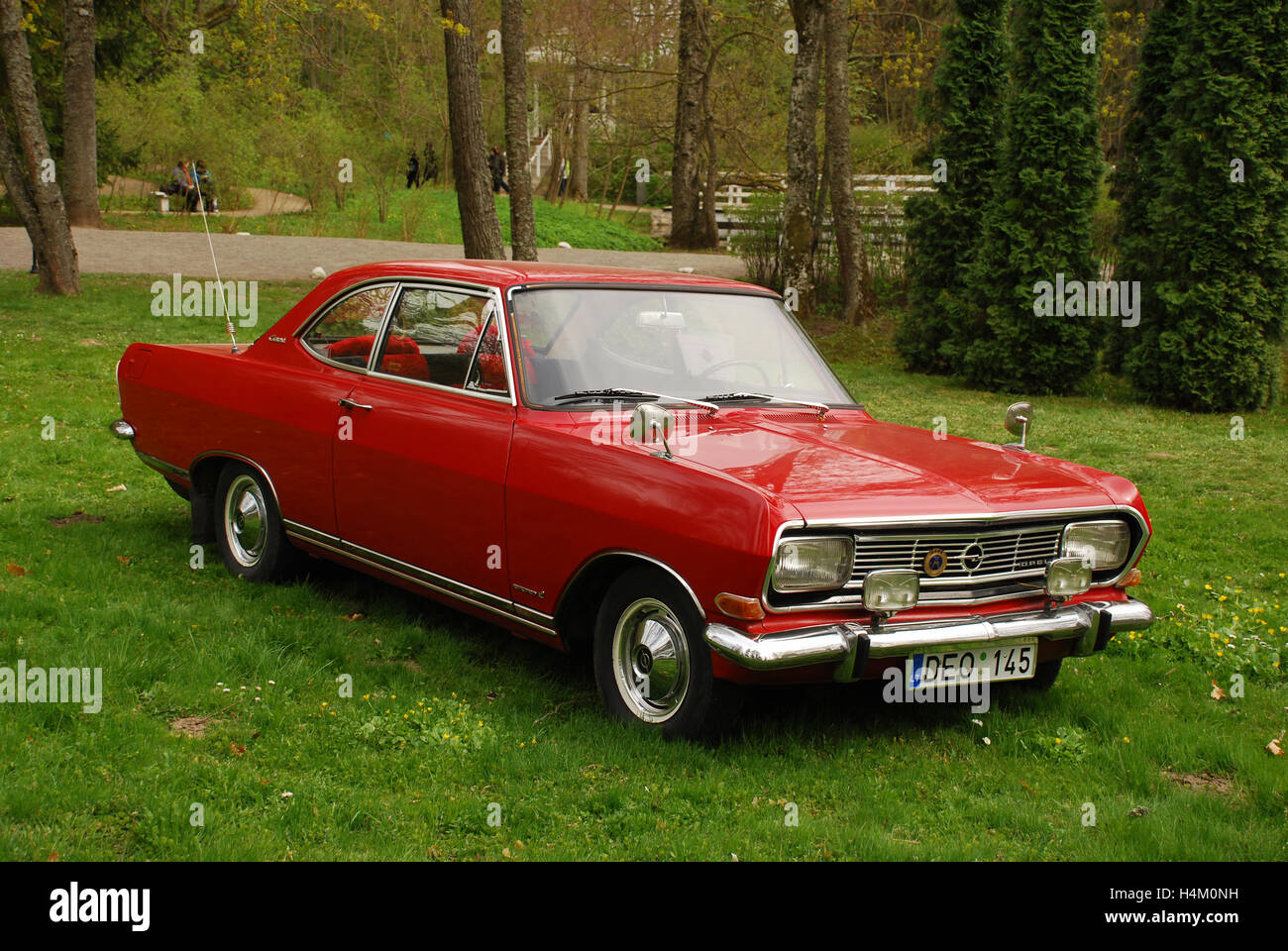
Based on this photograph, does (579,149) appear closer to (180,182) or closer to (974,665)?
(180,182)

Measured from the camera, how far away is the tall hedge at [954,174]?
15.3 m

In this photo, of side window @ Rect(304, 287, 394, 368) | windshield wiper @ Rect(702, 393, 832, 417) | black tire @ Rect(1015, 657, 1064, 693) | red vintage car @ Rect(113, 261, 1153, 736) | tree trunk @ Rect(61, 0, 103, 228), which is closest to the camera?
red vintage car @ Rect(113, 261, 1153, 736)

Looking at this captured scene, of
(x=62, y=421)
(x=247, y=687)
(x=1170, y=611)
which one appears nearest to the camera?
(x=247, y=687)

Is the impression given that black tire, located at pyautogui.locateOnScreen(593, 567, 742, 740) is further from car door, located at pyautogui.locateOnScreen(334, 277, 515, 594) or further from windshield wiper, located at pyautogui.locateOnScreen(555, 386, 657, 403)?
windshield wiper, located at pyautogui.locateOnScreen(555, 386, 657, 403)

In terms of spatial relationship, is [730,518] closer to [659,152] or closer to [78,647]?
[78,647]

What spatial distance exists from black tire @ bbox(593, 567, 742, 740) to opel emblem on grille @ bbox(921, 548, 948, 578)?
2.58ft

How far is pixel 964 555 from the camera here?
4363 millimetres

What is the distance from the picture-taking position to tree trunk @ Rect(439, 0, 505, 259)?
51.1 feet

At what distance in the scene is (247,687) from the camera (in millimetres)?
4840

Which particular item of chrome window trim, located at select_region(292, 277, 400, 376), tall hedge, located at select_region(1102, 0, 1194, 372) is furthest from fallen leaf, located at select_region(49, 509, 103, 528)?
tall hedge, located at select_region(1102, 0, 1194, 372)

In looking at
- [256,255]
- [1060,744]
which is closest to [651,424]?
[1060,744]

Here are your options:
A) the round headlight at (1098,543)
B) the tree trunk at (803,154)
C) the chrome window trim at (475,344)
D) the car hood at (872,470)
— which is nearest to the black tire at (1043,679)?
the round headlight at (1098,543)
